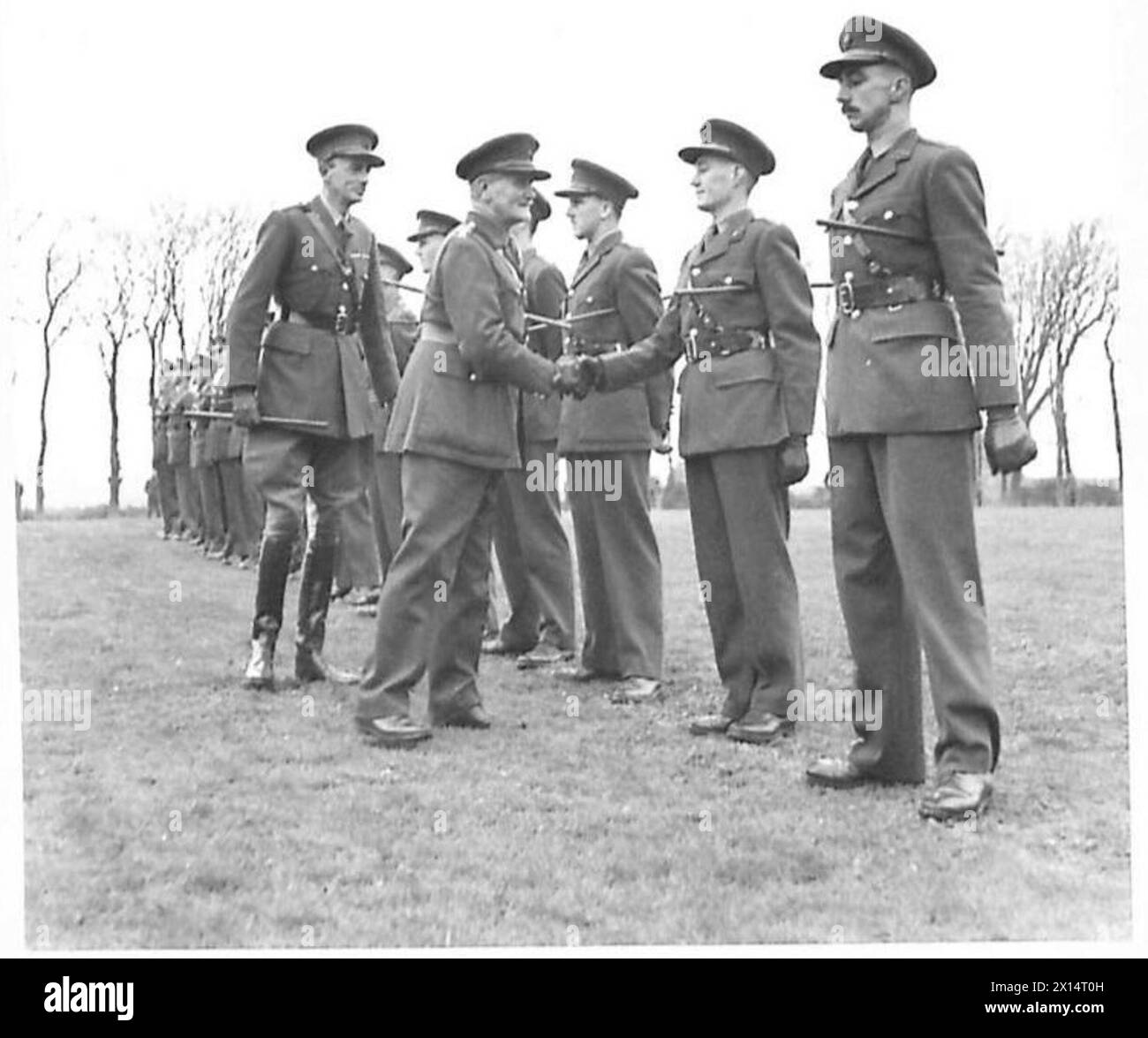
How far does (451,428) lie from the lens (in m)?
4.47

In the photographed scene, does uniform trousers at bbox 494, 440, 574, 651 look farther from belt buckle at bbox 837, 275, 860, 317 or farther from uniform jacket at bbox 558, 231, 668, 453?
belt buckle at bbox 837, 275, 860, 317

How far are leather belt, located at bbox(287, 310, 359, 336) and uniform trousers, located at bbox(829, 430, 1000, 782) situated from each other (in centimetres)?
199

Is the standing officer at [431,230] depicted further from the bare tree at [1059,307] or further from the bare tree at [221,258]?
the bare tree at [1059,307]

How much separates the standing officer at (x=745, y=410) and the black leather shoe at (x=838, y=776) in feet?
1.44

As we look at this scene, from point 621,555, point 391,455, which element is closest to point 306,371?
point 621,555

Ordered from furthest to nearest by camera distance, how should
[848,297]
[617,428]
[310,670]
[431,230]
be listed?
1. [431,230]
2. [617,428]
3. [310,670]
4. [848,297]

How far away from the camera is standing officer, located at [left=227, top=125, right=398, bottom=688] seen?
4934 millimetres

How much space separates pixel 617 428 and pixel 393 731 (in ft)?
5.08

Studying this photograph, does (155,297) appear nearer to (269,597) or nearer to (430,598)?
(269,597)

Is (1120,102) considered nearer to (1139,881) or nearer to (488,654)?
(1139,881)

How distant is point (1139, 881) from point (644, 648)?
208cm

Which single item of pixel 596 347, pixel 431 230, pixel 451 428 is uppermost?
pixel 431 230

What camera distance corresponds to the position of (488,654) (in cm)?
614
